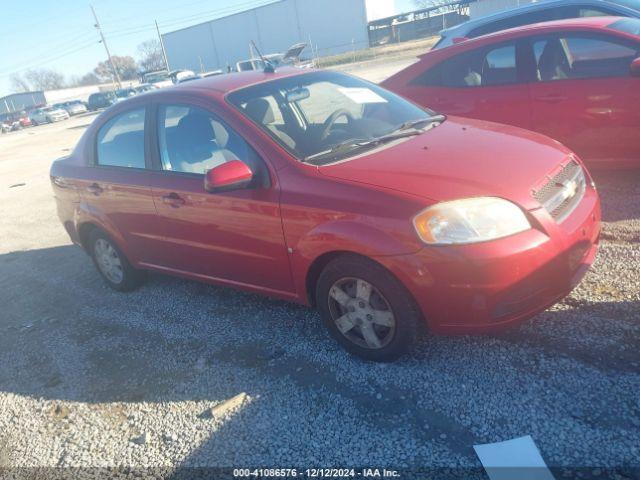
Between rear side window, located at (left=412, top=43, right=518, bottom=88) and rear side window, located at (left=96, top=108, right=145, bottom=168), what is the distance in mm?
3132

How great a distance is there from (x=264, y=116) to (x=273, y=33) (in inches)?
2571

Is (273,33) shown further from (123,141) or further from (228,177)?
(228,177)

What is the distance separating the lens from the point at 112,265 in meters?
5.02

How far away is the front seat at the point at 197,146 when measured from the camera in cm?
371

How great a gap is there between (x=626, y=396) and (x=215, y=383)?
231 cm

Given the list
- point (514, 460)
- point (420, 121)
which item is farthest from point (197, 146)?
point (514, 460)

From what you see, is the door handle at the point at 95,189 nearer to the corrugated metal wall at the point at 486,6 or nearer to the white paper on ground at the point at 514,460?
the white paper on ground at the point at 514,460

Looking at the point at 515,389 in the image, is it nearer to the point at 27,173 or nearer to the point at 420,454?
the point at 420,454

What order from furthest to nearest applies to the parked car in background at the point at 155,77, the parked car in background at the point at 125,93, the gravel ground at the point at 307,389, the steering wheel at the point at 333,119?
the parked car in background at the point at 155,77
the parked car in background at the point at 125,93
the steering wheel at the point at 333,119
the gravel ground at the point at 307,389

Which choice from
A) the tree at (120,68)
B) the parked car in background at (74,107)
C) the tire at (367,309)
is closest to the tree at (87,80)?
the tree at (120,68)

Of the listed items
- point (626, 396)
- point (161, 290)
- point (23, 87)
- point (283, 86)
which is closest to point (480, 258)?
point (626, 396)

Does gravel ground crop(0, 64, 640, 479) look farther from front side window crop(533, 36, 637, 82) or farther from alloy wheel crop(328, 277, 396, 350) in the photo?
front side window crop(533, 36, 637, 82)

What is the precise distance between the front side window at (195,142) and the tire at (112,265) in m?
1.27

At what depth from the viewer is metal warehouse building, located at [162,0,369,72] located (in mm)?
57531
